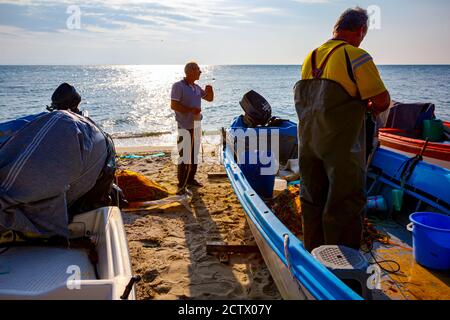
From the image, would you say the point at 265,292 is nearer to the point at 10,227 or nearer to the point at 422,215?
the point at 422,215

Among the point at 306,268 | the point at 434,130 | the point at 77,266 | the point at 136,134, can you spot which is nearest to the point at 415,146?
the point at 434,130

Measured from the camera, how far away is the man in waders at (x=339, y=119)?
2.58 metres

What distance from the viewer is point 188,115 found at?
5898 mm

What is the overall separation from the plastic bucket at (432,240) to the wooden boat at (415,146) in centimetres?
257

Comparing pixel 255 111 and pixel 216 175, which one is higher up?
pixel 255 111

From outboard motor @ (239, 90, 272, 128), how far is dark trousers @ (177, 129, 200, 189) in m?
1.03

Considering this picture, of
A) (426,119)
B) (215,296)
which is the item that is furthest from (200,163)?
(215,296)

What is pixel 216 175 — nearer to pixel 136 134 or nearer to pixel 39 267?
pixel 39 267

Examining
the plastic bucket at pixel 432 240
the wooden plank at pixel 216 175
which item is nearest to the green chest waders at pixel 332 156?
the plastic bucket at pixel 432 240

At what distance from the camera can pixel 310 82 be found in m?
2.80

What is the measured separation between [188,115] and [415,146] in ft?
13.2

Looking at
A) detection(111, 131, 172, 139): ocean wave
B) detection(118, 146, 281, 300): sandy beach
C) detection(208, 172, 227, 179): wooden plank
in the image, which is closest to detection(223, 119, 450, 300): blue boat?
detection(118, 146, 281, 300): sandy beach

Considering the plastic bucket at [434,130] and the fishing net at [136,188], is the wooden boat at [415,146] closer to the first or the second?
the plastic bucket at [434,130]
